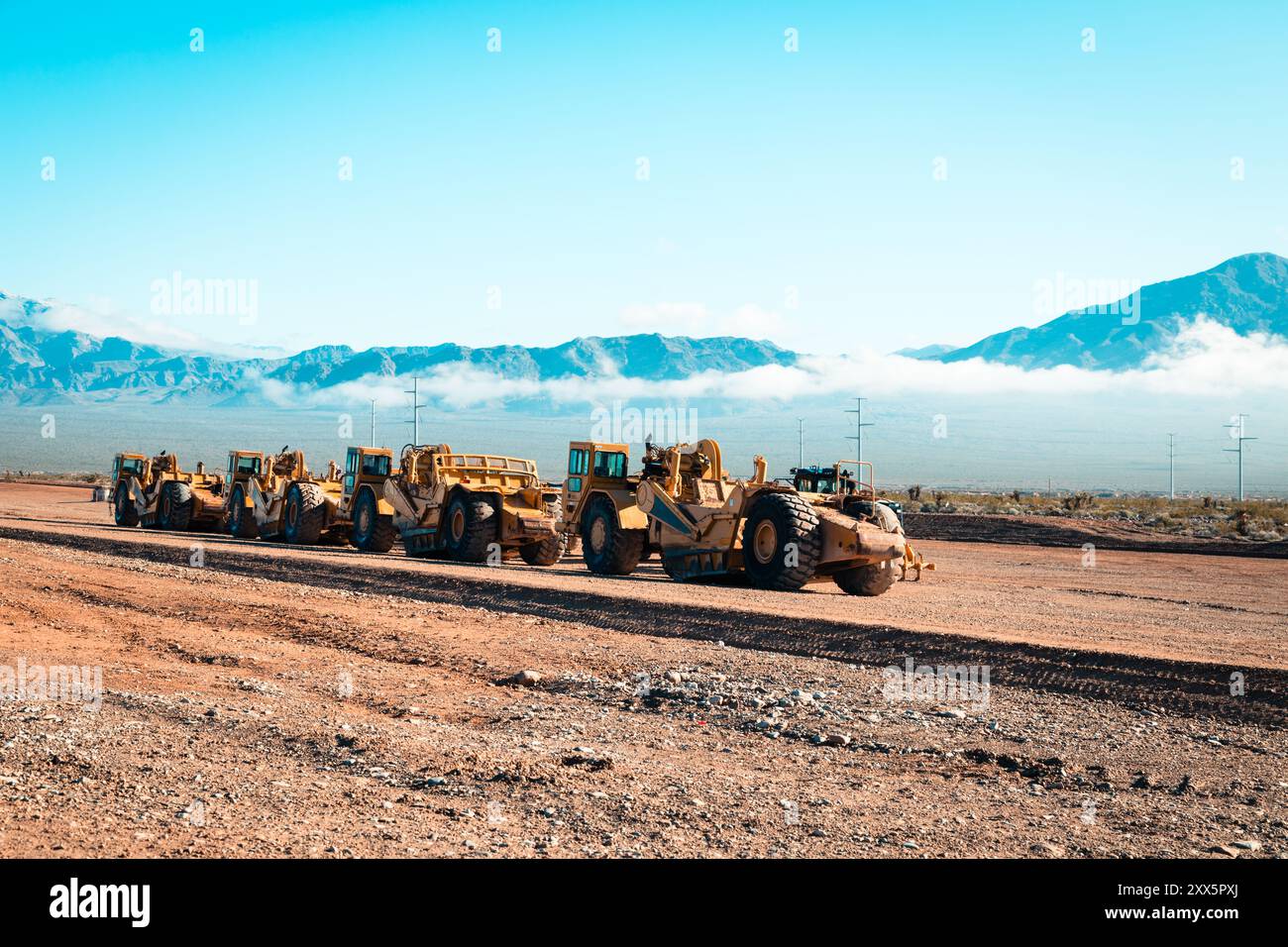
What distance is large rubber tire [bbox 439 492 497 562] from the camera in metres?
26.7

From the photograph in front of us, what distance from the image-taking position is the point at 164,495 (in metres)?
37.8

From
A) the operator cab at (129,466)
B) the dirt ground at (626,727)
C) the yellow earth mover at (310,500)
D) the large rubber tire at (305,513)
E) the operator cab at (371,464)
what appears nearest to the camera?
the dirt ground at (626,727)

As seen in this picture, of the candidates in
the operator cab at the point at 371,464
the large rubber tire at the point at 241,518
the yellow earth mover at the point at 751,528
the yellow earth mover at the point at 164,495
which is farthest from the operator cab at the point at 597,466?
the yellow earth mover at the point at 164,495

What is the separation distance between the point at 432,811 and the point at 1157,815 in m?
4.70

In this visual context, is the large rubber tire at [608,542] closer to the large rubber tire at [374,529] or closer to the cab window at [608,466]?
the cab window at [608,466]

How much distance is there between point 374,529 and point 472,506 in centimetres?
493

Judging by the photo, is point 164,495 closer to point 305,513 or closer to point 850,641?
point 305,513

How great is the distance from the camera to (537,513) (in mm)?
27141

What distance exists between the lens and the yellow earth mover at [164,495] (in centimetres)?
3734

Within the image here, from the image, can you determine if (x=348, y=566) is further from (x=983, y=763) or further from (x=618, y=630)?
(x=983, y=763)

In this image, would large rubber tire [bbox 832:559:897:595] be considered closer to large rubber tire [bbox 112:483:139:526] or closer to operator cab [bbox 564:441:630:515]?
operator cab [bbox 564:441:630:515]

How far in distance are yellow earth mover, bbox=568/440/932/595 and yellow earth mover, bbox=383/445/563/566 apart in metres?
1.90

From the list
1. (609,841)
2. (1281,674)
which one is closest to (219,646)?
(609,841)

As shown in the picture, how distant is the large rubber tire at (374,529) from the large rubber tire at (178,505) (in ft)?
29.0
